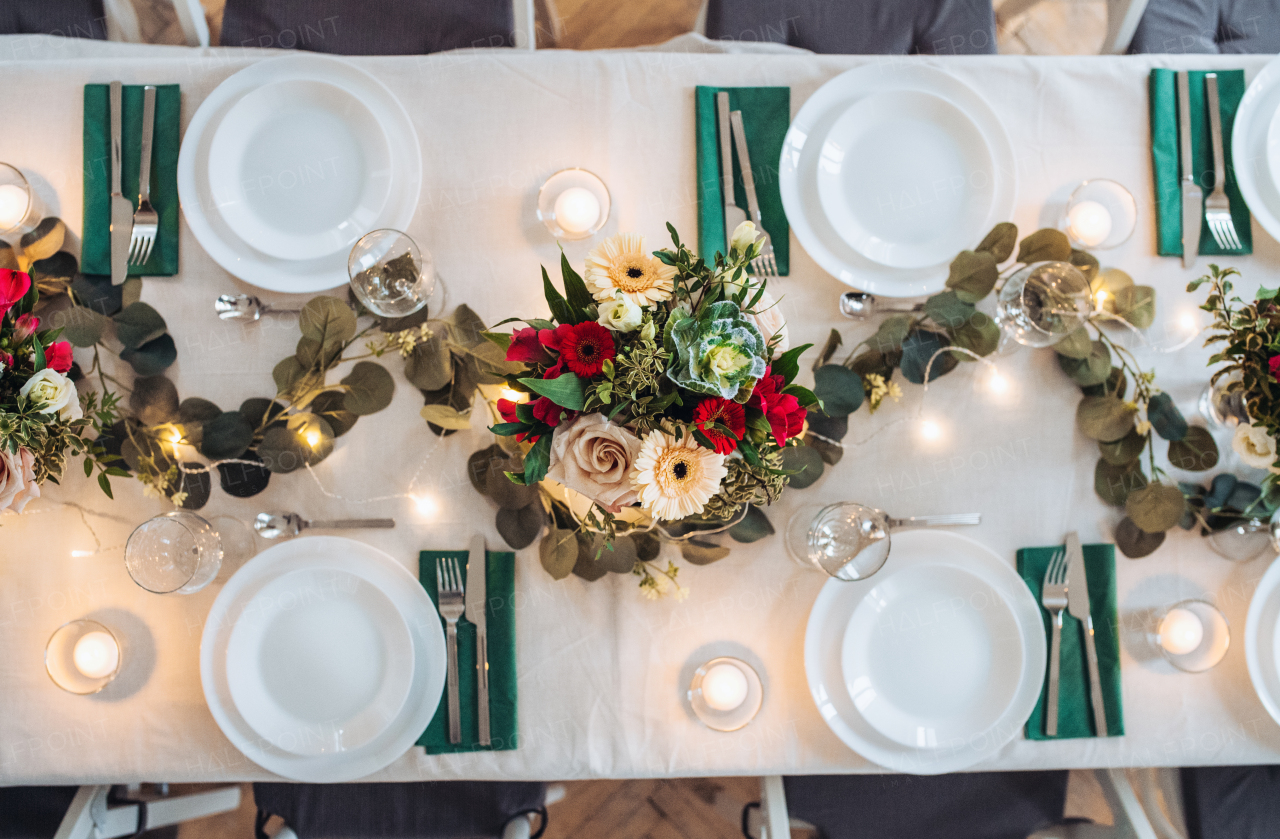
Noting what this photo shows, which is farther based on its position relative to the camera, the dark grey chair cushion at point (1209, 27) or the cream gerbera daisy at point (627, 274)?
the dark grey chair cushion at point (1209, 27)

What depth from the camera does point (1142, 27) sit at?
166 centimetres

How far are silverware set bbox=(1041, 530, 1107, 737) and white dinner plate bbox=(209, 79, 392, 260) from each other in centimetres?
136

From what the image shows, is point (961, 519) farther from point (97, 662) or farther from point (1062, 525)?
point (97, 662)

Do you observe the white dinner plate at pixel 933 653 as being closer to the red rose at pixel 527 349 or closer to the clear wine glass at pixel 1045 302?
the clear wine glass at pixel 1045 302

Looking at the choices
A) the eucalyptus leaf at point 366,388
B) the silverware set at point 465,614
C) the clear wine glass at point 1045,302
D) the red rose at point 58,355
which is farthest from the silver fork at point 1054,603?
the red rose at point 58,355

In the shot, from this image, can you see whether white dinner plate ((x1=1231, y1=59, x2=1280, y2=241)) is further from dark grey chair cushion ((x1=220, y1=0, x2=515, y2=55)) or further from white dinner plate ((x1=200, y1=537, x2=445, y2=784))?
white dinner plate ((x1=200, y1=537, x2=445, y2=784))

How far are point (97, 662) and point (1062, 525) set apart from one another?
169 cm

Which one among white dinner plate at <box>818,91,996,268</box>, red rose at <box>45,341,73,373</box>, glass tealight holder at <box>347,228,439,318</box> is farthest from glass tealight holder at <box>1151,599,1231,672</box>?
red rose at <box>45,341,73,373</box>

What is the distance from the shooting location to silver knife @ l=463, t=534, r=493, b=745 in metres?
1.28

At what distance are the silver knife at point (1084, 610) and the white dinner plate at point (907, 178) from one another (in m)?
0.58

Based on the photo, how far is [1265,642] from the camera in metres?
1.29

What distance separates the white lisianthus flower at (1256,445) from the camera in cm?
114

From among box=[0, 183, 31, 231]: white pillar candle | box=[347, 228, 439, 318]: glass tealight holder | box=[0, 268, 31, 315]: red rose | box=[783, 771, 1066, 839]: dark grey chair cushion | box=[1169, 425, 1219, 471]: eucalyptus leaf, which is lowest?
box=[783, 771, 1066, 839]: dark grey chair cushion

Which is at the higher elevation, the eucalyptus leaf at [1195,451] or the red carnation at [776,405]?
the red carnation at [776,405]
